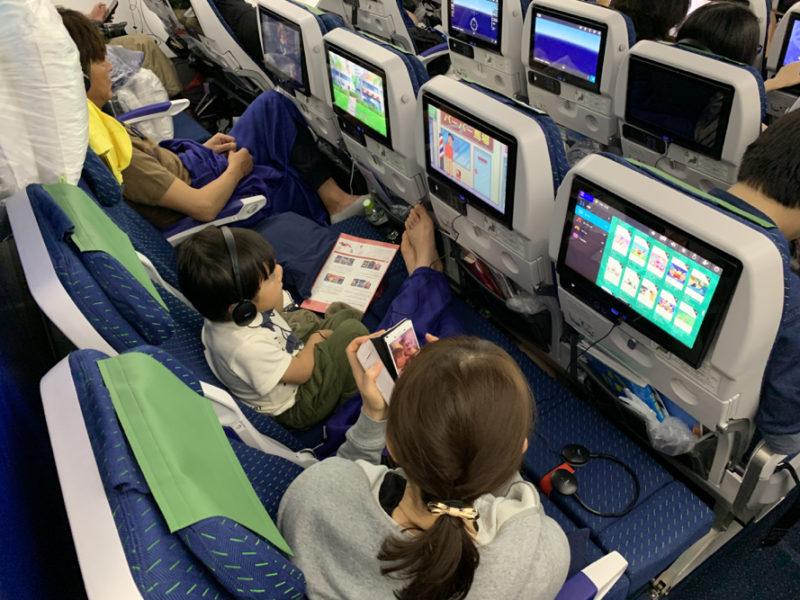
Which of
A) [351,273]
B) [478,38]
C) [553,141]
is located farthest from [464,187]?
[478,38]

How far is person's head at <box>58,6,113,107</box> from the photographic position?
264 cm

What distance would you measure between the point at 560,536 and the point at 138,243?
1674 millimetres

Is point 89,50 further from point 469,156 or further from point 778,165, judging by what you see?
point 778,165

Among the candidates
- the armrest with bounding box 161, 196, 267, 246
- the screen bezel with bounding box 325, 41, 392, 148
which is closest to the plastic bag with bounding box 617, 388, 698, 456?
the screen bezel with bounding box 325, 41, 392, 148

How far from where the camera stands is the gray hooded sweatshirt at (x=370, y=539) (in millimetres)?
1079

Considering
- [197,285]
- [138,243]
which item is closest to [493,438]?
[197,285]

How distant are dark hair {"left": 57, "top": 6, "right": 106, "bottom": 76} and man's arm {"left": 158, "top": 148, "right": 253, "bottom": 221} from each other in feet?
1.97

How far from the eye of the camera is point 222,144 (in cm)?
325

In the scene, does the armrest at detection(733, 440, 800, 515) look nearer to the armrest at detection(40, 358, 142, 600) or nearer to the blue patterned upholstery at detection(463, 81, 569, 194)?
the blue patterned upholstery at detection(463, 81, 569, 194)

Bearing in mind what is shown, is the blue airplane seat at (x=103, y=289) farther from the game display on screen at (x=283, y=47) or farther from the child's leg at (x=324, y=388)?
the game display on screen at (x=283, y=47)

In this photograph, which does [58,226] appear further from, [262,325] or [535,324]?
[535,324]

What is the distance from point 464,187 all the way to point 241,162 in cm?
141

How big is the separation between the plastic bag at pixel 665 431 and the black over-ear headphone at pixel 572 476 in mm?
132

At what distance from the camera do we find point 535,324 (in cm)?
220
